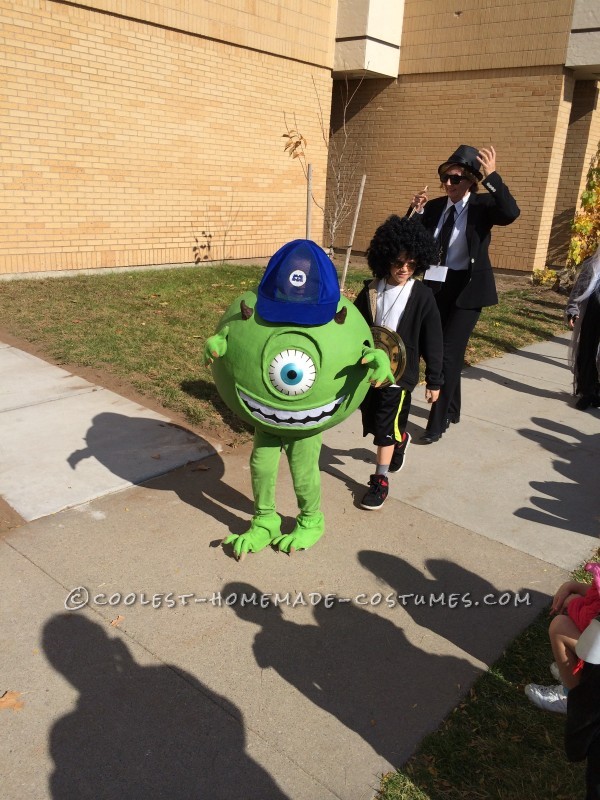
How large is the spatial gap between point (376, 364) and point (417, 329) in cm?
93

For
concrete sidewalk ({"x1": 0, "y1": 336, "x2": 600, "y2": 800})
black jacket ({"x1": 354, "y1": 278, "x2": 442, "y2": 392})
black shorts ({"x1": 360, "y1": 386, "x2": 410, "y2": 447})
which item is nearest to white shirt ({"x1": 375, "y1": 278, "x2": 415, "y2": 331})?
black jacket ({"x1": 354, "y1": 278, "x2": 442, "y2": 392})

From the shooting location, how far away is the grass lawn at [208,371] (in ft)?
7.73

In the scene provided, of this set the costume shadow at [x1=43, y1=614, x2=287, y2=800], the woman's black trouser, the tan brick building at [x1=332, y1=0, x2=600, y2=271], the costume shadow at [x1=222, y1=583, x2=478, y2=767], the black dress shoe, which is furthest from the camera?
the tan brick building at [x1=332, y1=0, x2=600, y2=271]

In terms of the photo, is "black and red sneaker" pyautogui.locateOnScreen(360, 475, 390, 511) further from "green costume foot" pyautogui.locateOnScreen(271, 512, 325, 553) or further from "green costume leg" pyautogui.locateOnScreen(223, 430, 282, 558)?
"green costume leg" pyautogui.locateOnScreen(223, 430, 282, 558)

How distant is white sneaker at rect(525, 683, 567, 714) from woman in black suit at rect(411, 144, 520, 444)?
2.70 meters

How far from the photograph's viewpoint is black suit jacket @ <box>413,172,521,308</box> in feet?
15.6

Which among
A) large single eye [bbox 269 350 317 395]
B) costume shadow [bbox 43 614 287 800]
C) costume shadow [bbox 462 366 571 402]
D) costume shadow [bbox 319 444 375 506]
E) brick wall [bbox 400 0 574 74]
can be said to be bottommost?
costume shadow [bbox 43 614 287 800]

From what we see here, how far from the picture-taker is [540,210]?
12.8 metres

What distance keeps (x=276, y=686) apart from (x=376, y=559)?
108cm

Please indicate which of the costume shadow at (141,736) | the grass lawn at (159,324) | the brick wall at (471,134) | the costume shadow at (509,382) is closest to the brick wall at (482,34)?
the brick wall at (471,134)

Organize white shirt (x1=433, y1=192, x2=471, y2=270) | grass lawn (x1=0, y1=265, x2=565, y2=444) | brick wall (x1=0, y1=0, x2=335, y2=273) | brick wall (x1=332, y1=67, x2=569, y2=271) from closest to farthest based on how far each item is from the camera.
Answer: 1. white shirt (x1=433, y1=192, x2=471, y2=270)
2. grass lawn (x1=0, y1=265, x2=565, y2=444)
3. brick wall (x1=0, y1=0, x2=335, y2=273)
4. brick wall (x1=332, y1=67, x2=569, y2=271)

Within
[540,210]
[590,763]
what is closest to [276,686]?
[590,763]

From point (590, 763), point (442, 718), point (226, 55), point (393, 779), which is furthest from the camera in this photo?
point (226, 55)

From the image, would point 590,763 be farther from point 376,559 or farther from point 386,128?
point 386,128
